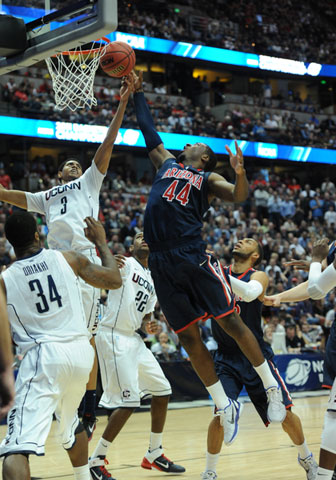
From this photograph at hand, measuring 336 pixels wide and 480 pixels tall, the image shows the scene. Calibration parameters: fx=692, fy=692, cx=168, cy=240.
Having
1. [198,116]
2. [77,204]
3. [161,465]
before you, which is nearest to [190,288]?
[77,204]

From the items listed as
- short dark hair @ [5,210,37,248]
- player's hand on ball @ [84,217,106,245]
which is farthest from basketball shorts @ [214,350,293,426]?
short dark hair @ [5,210,37,248]

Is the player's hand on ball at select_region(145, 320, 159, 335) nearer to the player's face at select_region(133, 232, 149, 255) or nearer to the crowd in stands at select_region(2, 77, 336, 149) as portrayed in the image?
the player's face at select_region(133, 232, 149, 255)

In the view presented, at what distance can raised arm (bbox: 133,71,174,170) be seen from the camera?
608 cm

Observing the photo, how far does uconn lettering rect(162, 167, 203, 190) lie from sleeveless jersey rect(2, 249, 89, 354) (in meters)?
1.68

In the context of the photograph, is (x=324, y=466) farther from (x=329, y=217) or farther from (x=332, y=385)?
(x=329, y=217)

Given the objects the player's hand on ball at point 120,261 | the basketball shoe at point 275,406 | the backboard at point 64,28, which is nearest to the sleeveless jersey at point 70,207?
the player's hand on ball at point 120,261

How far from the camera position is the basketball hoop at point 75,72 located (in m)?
7.27

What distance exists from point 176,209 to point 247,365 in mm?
1743

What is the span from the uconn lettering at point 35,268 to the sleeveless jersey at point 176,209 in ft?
4.82

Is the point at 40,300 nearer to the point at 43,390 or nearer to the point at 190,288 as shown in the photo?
the point at 43,390

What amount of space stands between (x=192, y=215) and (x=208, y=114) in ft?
79.8

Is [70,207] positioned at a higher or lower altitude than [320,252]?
higher

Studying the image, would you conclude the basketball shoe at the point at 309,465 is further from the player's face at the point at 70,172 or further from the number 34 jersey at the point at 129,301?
the player's face at the point at 70,172

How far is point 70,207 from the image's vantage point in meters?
6.35
